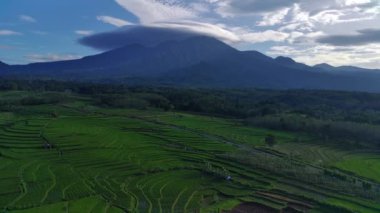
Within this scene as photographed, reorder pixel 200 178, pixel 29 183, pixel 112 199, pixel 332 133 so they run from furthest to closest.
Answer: pixel 332 133 < pixel 200 178 < pixel 29 183 < pixel 112 199

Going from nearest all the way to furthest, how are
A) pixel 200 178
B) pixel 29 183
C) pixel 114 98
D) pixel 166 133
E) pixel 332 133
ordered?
pixel 29 183
pixel 200 178
pixel 166 133
pixel 332 133
pixel 114 98

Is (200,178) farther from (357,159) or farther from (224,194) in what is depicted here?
(357,159)

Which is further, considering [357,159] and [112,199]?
[357,159]

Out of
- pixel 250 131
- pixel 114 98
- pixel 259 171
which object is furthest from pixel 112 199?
pixel 114 98

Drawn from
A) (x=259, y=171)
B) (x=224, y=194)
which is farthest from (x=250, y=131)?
(x=224, y=194)

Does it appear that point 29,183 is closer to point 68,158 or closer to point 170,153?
point 68,158

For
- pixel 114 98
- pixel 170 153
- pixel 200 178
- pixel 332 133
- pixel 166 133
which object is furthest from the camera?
pixel 114 98

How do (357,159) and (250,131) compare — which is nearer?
(357,159)
